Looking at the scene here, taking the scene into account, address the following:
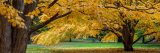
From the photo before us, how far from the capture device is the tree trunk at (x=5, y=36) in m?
9.75

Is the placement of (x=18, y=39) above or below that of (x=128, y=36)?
above

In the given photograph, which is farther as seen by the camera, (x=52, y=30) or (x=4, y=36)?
(x=52, y=30)

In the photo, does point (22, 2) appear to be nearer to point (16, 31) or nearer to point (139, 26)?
point (16, 31)

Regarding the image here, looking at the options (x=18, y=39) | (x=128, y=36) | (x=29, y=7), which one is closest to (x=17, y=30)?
→ (x=18, y=39)

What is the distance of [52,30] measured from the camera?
22.8m

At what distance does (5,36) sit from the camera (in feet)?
32.1

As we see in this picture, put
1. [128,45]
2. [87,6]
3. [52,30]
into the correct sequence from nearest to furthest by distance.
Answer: [87,6] → [52,30] → [128,45]

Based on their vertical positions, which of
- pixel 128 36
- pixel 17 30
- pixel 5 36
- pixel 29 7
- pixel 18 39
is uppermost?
pixel 29 7

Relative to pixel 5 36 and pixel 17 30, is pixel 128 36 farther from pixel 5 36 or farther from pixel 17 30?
pixel 5 36

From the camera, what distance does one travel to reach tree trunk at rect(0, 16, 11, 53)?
384 inches

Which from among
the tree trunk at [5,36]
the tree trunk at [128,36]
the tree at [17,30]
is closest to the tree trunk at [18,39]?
the tree at [17,30]

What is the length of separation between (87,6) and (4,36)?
8.05 feet

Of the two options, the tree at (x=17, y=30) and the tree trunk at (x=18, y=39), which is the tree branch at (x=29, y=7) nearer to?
the tree at (x=17, y=30)

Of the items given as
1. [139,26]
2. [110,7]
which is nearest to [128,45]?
[139,26]
